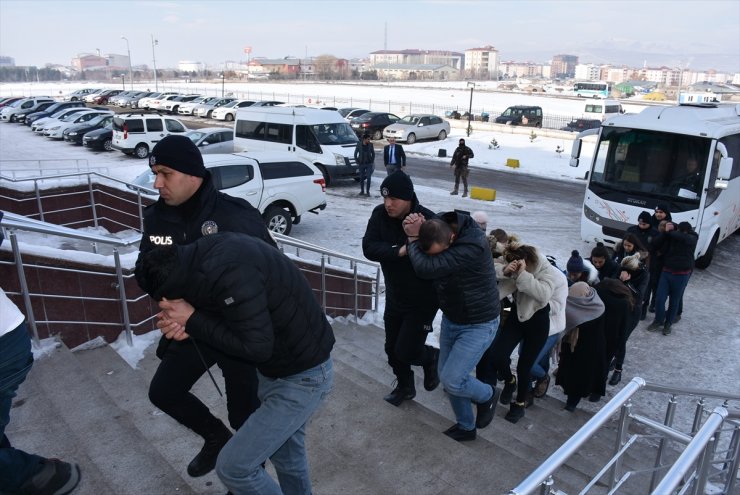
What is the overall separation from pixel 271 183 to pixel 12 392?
8.88 m

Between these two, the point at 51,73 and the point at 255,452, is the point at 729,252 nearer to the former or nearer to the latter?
the point at 255,452

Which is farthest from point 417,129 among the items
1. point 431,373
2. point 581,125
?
point 431,373

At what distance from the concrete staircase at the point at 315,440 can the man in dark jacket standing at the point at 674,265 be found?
370cm

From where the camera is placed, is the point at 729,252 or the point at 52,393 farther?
the point at 729,252

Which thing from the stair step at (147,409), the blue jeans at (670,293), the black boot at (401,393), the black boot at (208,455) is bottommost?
the blue jeans at (670,293)

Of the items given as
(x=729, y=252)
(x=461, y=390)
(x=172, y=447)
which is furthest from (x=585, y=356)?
(x=729, y=252)

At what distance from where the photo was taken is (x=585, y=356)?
5629 millimetres

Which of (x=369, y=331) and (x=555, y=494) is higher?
(x=555, y=494)

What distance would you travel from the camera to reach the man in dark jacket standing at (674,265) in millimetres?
7645

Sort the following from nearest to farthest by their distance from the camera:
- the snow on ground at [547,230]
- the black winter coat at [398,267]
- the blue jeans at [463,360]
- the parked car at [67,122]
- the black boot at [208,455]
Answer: the black boot at [208,455] → the blue jeans at [463,360] → the black winter coat at [398,267] → the snow on ground at [547,230] → the parked car at [67,122]

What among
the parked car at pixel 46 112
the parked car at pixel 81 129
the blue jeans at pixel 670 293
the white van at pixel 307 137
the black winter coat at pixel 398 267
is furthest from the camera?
the parked car at pixel 46 112

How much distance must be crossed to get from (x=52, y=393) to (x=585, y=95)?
232 ft

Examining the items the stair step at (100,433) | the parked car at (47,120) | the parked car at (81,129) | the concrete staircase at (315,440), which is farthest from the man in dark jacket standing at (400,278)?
the parked car at (47,120)

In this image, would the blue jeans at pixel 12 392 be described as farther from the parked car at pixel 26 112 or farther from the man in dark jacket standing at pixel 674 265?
the parked car at pixel 26 112
